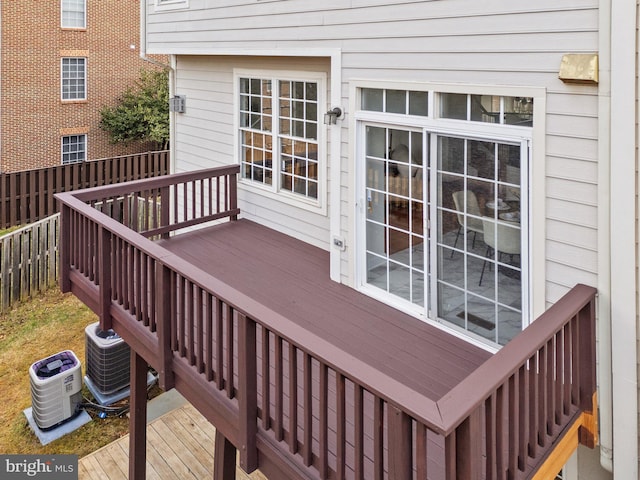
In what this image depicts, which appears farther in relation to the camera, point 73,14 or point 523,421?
point 73,14

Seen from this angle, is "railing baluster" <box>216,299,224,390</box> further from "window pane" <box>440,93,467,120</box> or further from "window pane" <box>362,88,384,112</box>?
"window pane" <box>362,88,384,112</box>

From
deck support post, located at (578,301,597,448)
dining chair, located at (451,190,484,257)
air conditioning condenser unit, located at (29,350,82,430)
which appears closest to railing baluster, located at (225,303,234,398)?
dining chair, located at (451,190,484,257)

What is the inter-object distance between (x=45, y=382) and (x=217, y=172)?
3788 millimetres

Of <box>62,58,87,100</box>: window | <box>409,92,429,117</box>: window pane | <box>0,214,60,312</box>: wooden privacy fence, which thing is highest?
<box>62,58,87,100</box>: window

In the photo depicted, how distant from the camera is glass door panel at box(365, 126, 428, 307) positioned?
4824 mm

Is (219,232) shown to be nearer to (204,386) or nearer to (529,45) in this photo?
(204,386)

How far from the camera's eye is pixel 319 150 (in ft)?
21.4

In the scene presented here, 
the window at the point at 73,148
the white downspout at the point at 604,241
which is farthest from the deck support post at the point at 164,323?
the window at the point at 73,148

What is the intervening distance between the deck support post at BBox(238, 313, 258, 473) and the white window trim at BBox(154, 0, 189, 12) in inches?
256

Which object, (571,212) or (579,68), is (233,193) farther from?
(579,68)

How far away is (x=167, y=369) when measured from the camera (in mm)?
4293

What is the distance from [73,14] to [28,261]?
1167 cm

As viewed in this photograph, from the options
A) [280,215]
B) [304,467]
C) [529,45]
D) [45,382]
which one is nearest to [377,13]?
[529,45]

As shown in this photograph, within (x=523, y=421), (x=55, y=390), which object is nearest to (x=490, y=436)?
(x=523, y=421)
